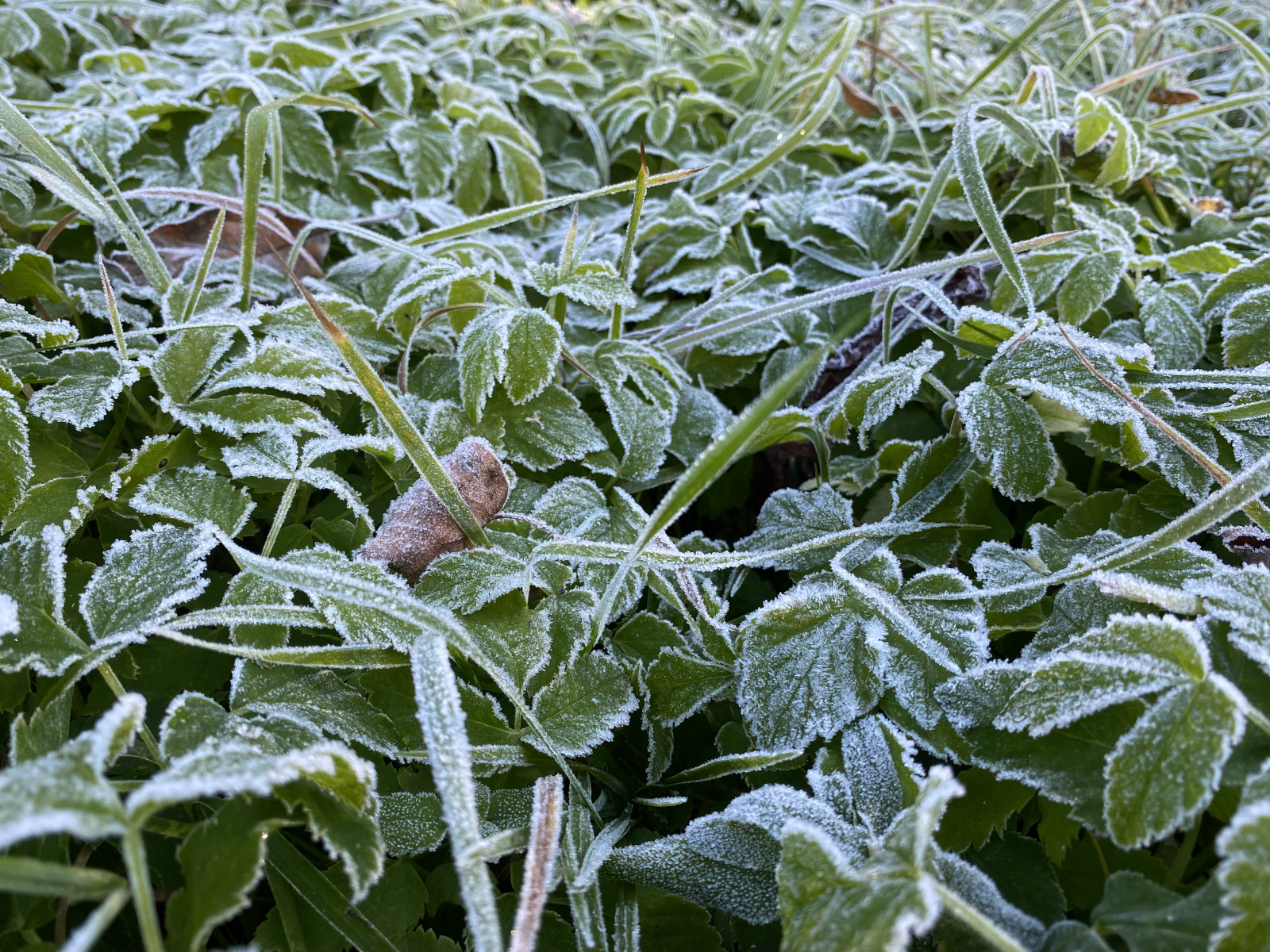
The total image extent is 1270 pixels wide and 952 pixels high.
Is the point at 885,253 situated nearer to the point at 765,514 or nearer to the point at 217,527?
the point at 765,514

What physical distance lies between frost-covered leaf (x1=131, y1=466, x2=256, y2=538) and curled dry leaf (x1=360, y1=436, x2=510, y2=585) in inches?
5.5

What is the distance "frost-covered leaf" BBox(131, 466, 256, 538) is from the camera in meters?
0.86

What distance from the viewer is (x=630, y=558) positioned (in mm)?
759

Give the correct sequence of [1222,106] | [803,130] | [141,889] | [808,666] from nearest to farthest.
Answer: [141,889], [808,666], [803,130], [1222,106]

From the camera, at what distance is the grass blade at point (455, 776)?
56 centimetres

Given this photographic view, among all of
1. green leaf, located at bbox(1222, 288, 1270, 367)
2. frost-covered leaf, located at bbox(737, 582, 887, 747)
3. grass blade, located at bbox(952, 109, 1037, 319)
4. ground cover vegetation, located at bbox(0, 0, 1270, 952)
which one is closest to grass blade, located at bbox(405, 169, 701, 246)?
ground cover vegetation, located at bbox(0, 0, 1270, 952)

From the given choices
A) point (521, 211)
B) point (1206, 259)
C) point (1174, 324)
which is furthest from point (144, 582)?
point (1206, 259)

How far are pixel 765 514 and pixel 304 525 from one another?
0.58 m

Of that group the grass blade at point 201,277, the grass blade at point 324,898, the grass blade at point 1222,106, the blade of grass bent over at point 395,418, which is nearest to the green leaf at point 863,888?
the grass blade at point 324,898

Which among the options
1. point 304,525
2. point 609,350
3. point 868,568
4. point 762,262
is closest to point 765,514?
point 868,568

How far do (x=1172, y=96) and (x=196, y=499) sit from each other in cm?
243

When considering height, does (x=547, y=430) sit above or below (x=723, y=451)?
below

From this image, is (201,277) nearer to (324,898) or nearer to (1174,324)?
(324,898)

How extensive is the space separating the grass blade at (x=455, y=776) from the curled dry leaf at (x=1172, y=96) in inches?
91.2
